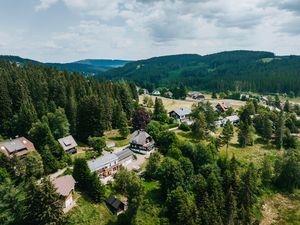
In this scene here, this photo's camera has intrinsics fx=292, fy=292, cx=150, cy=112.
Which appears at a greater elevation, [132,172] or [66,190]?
[66,190]

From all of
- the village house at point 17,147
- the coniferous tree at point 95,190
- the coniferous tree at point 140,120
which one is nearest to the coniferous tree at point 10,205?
the coniferous tree at point 95,190

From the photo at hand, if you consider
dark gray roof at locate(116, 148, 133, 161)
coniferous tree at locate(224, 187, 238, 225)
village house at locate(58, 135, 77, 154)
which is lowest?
coniferous tree at locate(224, 187, 238, 225)

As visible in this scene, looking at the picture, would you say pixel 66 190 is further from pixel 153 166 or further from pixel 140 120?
pixel 140 120

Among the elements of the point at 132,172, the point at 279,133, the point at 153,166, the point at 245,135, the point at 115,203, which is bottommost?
the point at 279,133

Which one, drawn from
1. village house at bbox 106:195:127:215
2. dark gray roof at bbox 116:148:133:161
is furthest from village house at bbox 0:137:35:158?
village house at bbox 106:195:127:215

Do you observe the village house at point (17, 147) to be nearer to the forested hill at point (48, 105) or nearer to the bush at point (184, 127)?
the forested hill at point (48, 105)

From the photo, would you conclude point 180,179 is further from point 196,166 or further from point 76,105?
point 76,105

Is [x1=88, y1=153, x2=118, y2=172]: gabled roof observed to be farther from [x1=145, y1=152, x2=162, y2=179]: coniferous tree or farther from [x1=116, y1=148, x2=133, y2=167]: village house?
[x1=145, y1=152, x2=162, y2=179]: coniferous tree

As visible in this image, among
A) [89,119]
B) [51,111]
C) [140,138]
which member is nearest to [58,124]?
[89,119]
